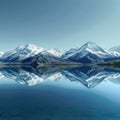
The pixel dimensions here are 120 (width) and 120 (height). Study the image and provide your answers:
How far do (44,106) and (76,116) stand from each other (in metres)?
8.22

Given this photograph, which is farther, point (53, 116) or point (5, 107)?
point (5, 107)

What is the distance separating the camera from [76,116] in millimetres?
31125

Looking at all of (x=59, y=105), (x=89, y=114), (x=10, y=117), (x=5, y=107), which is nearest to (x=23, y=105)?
(x=5, y=107)

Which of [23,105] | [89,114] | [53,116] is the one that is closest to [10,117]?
[53,116]

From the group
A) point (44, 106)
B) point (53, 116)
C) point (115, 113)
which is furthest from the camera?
point (44, 106)

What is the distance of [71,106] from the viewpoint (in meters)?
38.5

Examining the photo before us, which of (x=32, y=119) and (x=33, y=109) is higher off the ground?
(x=33, y=109)

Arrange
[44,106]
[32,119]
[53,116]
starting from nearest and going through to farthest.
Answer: [32,119]
[53,116]
[44,106]

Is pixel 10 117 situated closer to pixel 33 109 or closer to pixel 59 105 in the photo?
pixel 33 109

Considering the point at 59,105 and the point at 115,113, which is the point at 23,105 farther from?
the point at 115,113

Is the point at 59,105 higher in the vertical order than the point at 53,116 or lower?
higher

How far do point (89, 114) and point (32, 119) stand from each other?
839 cm

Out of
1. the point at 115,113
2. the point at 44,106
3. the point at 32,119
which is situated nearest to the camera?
the point at 32,119

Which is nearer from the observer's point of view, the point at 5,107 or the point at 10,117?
the point at 10,117
